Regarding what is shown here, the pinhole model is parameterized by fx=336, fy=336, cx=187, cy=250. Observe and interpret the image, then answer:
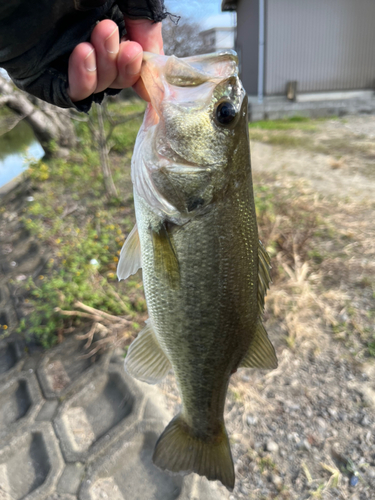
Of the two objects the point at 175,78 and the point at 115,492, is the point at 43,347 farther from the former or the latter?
the point at 175,78

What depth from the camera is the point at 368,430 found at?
215 centimetres

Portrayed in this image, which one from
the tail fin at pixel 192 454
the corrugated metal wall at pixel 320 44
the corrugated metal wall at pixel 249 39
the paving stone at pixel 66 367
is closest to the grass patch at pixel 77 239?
the paving stone at pixel 66 367

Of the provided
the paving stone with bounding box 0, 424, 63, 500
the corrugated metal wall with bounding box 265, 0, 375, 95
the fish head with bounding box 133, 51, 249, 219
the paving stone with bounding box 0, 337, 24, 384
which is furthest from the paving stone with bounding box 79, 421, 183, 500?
the corrugated metal wall with bounding box 265, 0, 375, 95

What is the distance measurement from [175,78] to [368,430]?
91.9 inches

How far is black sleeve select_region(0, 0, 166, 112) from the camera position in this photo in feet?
3.74

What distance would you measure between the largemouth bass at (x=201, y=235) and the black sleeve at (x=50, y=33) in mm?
236

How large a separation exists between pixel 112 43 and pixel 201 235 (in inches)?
29.9

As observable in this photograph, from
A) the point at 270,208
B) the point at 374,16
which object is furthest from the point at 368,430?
the point at 374,16

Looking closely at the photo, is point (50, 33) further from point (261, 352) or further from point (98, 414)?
point (98, 414)

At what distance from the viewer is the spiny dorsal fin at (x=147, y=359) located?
1.59 metres

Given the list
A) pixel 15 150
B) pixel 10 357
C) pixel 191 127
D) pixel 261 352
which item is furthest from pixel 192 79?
pixel 15 150

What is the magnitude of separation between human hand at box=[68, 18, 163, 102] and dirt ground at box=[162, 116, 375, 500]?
2028mm

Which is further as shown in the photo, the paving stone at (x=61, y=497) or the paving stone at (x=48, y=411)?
the paving stone at (x=48, y=411)

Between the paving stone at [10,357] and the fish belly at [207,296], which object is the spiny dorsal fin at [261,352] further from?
the paving stone at [10,357]
